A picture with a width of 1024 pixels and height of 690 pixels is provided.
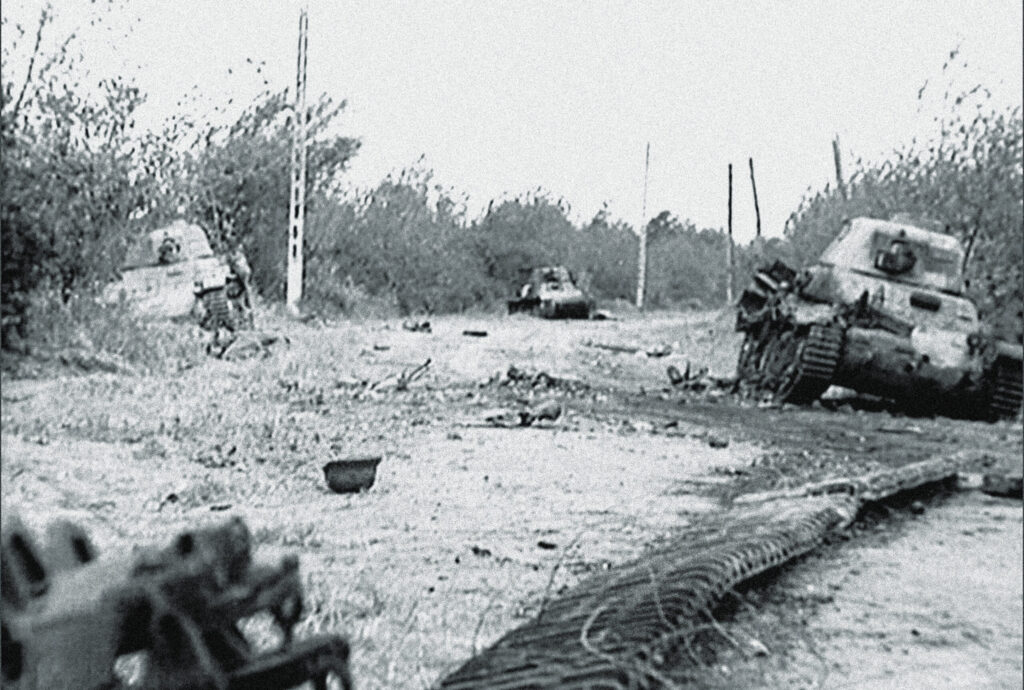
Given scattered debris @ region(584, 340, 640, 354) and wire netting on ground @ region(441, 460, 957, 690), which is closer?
wire netting on ground @ region(441, 460, 957, 690)

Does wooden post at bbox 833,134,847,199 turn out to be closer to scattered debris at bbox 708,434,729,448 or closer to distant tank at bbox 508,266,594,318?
distant tank at bbox 508,266,594,318

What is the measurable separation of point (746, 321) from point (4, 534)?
11.3m

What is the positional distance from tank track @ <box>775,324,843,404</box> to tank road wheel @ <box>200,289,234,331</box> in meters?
4.48

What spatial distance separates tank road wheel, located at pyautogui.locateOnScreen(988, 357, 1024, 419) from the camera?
10383mm

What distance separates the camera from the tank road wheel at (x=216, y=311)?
12.7m

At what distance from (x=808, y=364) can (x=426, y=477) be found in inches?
201

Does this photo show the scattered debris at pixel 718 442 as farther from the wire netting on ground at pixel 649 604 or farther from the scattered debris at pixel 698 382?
the scattered debris at pixel 698 382

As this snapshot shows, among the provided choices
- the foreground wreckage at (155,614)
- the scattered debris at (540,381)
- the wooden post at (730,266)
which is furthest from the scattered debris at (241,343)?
the wooden post at (730,266)

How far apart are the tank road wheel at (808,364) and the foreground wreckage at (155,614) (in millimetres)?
9237

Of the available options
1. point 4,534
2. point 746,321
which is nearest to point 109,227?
point 4,534

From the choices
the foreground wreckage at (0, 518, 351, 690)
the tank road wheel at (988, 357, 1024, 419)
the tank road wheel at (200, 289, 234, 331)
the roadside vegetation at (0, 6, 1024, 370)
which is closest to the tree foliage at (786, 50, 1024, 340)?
the roadside vegetation at (0, 6, 1024, 370)

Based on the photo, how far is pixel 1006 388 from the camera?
10422 millimetres

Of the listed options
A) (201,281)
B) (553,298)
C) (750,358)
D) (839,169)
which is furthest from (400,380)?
(839,169)

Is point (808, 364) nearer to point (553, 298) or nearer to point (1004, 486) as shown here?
point (1004, 486)
